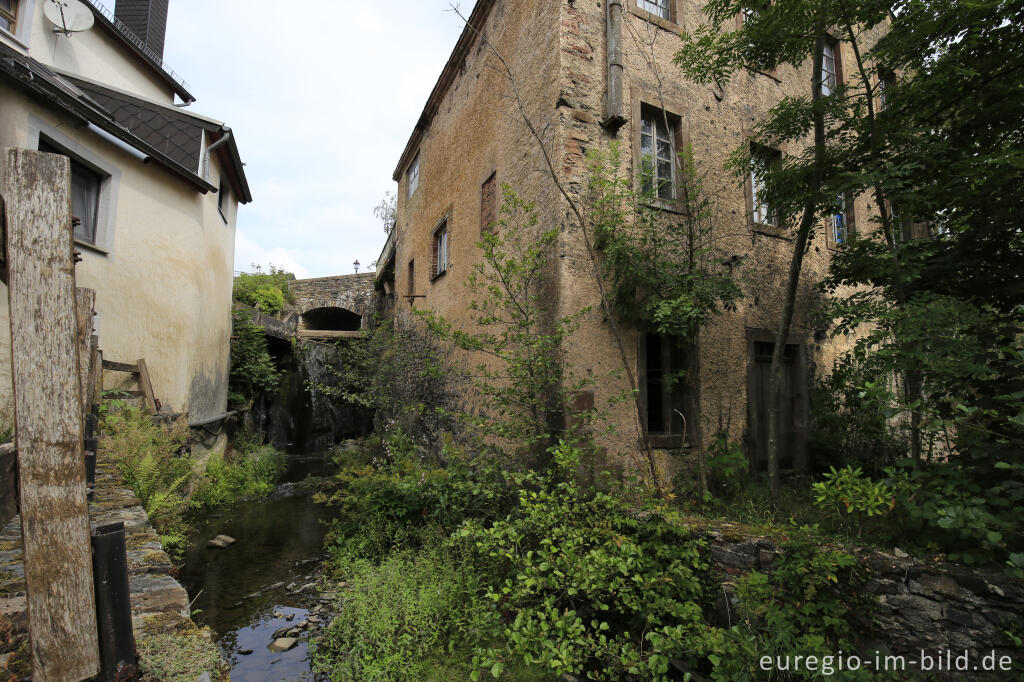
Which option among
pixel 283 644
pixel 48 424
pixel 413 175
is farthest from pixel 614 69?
A: pixel 413 175

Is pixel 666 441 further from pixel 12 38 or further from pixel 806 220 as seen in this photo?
pixel 12 38

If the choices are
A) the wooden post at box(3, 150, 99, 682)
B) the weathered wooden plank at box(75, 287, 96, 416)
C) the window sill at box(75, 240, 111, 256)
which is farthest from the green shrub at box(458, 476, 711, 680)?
the window sill at box(75, 240, 111, 256)

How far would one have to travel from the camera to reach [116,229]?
7.20 metres

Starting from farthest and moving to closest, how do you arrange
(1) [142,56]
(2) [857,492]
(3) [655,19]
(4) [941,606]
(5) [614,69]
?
(1) [142,56]
(3) [655,19]
(5) [614,69]
(2) [857,492]
(4) [941,606]

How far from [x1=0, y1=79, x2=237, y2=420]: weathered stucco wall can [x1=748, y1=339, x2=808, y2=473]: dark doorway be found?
29.3 ft

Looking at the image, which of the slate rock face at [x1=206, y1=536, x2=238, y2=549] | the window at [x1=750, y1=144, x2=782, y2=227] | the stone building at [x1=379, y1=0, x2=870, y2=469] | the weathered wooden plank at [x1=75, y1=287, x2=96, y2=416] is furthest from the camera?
the slate rock face at [x1=206, y1=536, x2=238, y2=549]

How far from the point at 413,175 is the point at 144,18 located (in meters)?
7.86

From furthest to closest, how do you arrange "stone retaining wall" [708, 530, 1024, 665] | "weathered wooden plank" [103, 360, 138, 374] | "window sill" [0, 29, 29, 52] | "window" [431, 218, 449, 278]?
"window" [431, 218, 449, 278] < "window sill" [0, 29, 29, 52] < "weathered wooden plank" [103, 360, 138, 374] < "stone retaining wall" [708, 530, 1024, 665]

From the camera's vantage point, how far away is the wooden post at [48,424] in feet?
4.43

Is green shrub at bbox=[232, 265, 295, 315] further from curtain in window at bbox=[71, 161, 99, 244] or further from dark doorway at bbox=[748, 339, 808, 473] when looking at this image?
dark doorway at bbox=[748, 339, 808, 473]

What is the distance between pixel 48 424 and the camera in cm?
139

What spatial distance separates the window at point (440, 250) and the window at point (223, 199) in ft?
17.9

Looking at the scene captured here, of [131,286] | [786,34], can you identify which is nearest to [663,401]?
[786,34]

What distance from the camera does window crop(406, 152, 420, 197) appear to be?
37.0 feet
